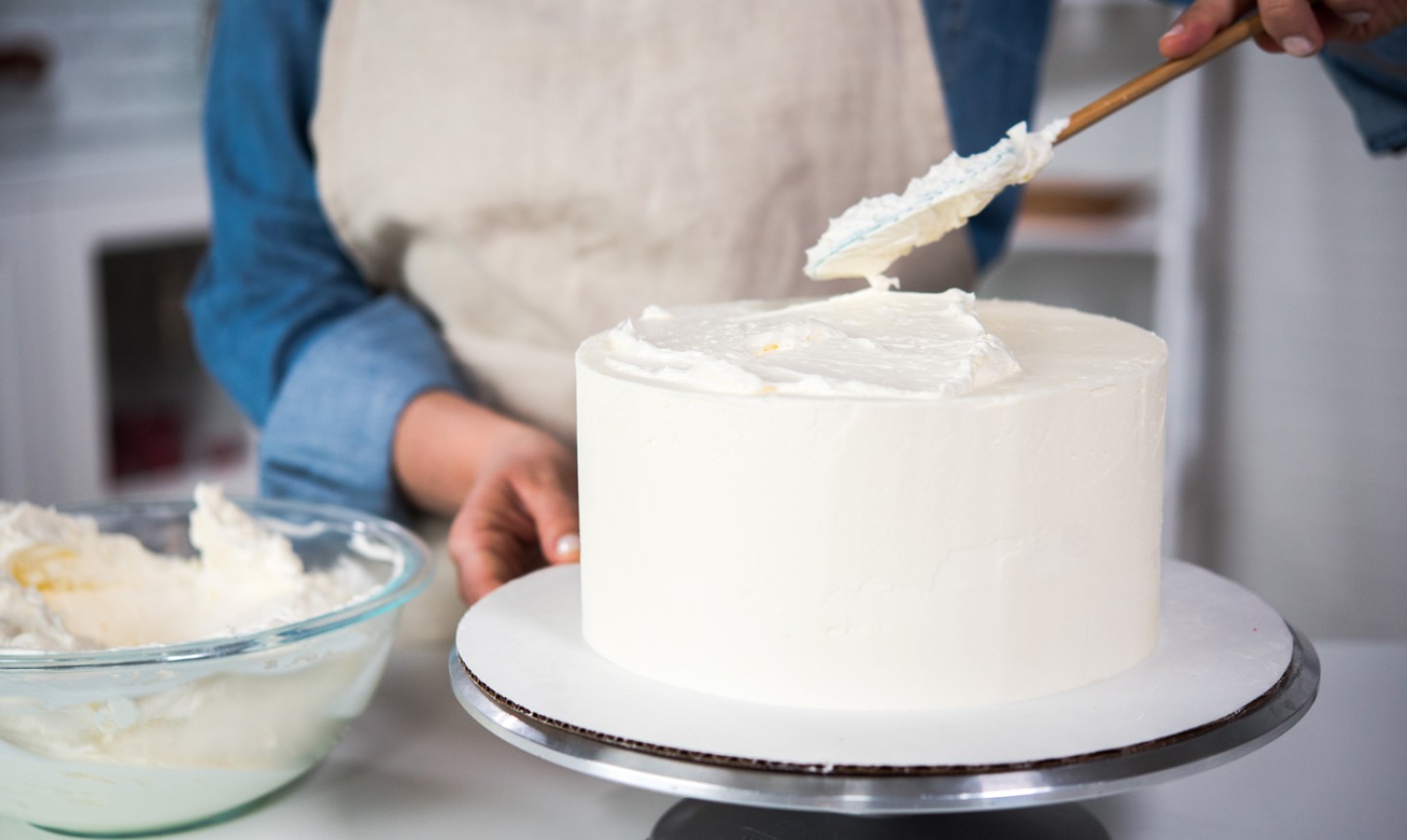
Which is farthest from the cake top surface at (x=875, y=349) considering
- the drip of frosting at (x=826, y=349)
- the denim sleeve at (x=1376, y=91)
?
the denim sleeve at (x=1376, y=91)

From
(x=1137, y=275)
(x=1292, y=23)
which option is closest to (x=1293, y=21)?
(x=1292, y=23)

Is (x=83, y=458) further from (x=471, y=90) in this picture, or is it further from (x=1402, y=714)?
(x=1402, y=714)

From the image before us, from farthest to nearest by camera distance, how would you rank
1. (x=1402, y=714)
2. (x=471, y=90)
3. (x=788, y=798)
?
1. (x=471, y=90)
2. (x=1402, y=714)
3. (x=788, y=798)

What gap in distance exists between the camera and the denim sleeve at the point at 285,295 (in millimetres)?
924

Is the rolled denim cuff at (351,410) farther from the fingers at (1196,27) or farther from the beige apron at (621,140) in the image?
the fingers at (1196,27)

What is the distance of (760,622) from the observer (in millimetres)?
508

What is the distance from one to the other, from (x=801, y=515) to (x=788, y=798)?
109 mm

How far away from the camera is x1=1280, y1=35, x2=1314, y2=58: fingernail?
25.5 inches

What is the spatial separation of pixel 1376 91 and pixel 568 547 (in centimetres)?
66

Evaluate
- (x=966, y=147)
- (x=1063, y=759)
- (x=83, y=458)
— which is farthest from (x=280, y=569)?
(x=83, y=458)

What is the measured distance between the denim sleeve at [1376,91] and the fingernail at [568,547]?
23.3 inches

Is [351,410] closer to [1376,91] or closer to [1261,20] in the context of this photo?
[1261,20]

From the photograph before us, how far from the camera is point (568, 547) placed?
72 cm

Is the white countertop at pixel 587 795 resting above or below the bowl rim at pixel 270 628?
below
